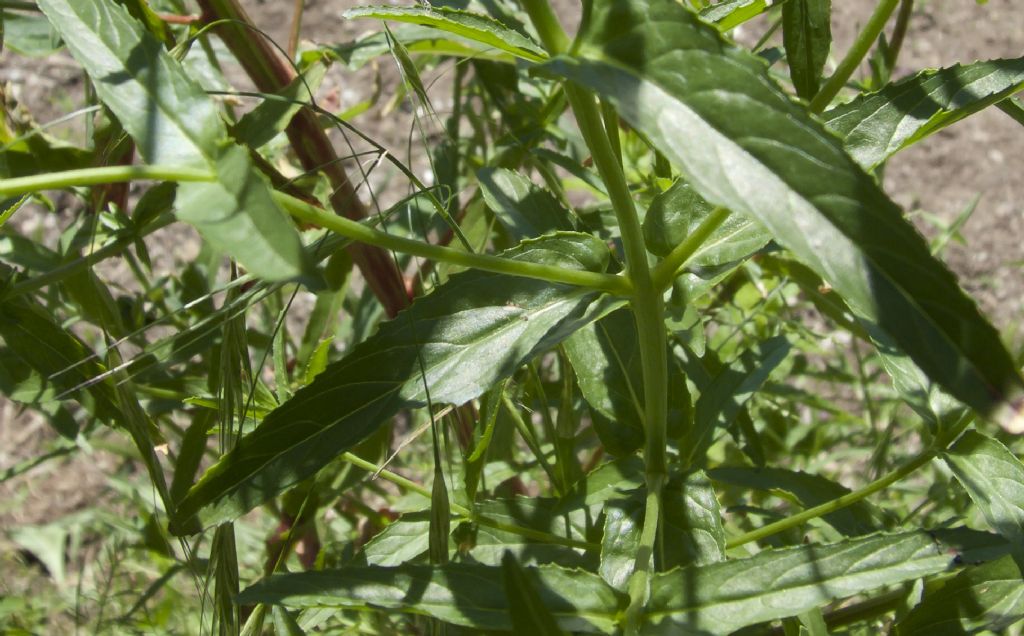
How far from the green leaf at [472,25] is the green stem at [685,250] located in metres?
0.14

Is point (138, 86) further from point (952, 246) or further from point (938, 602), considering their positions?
point (952, 246)

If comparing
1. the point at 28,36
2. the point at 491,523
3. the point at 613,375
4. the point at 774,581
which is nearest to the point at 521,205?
the point at 613,375

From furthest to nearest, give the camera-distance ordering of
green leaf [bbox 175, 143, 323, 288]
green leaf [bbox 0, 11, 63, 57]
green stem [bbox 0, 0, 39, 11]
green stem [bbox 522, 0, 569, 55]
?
green leaf [bbox 0, 11, 63, 57] → green stem [bbox 0, 0, 39, 11] → green stem [bbox 522, 0, 569, 55] → green leaf [bbox 175, 143, 323, 288]

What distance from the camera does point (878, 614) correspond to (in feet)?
3.29

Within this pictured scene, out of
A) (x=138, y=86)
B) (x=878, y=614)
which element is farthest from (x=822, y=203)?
(x=878, y=614)

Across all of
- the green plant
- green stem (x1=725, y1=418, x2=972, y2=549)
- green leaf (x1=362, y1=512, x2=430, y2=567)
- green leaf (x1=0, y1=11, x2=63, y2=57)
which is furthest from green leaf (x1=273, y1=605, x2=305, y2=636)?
green leaf (x1=0, y1=11, x2=63, y2=57)

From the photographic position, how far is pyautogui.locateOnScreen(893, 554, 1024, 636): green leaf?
2.63ft

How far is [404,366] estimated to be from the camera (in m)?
0.74

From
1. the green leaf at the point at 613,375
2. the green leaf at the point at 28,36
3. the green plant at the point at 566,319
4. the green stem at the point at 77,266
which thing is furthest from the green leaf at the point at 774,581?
the green leaf at the point at 28,36

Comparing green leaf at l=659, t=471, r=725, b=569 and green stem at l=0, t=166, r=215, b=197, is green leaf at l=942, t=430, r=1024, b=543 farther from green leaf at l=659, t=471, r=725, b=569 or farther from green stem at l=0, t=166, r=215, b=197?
green stem at l=0, t=166, r=215, b=197

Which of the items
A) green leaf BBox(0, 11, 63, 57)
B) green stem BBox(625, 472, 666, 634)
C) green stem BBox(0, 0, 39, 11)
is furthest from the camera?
green leaf BBox(0, 11, 63, 57)

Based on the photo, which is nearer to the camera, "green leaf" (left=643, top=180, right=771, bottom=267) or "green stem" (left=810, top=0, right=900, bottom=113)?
"green stem" (left=810, top=0, right=900, bottom=113)

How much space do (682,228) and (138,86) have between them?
14.9 inches

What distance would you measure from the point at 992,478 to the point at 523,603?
403 mm
